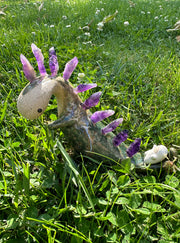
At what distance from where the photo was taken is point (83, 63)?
2.55 m

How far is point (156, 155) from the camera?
4.37 feet

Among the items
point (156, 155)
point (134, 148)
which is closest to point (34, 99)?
point (134, 148)

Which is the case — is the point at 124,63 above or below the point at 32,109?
Answer: below

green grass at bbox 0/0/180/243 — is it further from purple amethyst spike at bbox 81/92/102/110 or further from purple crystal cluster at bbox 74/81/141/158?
purple amethyst spike at bbox 81/92/102/110

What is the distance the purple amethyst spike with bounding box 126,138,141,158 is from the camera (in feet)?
4.39

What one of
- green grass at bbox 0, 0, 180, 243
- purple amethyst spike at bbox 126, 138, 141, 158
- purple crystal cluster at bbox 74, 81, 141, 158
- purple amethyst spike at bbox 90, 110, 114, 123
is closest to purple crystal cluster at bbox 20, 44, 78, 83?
purple crystal cluster at bbox 74, 81, 141, 158

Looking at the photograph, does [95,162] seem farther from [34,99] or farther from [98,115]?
[34,99]

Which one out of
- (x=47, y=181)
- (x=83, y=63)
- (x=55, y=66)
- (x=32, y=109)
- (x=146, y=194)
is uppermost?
(x=55, y=66)

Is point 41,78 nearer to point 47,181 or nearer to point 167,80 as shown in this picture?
point 47,181

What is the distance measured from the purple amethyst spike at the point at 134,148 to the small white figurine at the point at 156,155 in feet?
0.29

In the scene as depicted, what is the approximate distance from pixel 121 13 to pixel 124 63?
6.99 feet

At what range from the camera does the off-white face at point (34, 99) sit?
3.63 feet

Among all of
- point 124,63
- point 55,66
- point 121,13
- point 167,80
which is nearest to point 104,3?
point 121,13

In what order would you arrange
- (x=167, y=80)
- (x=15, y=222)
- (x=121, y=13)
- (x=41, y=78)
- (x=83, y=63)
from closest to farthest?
(x=15, y=222)
(x=41, y=78)
(x=167, y=80)
(x=83, y=63)
(x=121, y=13)
